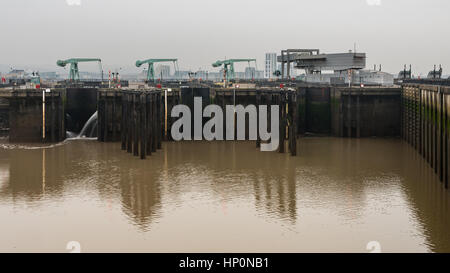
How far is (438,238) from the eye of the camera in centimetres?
2597

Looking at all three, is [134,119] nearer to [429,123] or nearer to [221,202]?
[221,202]

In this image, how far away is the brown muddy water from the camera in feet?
84.9

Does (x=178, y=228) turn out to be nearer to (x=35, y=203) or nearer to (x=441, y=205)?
(x=35, y=203)

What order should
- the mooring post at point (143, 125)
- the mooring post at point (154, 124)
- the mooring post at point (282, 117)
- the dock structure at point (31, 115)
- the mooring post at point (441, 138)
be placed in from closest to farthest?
the mooring post at point (441, 138), the mooring post at point (143, 125), the mooring post at point (282, 117), the mooring post at point (154, 124), the dock structure at point (31, 115)

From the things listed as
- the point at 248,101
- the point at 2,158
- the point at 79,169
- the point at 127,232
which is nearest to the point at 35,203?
the point at 127,232

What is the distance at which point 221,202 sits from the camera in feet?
108

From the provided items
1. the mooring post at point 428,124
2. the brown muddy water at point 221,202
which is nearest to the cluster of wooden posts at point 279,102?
the brown muddy water at point 221,202

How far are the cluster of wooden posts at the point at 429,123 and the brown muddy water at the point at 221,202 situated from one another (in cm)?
125

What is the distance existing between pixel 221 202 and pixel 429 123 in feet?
60.3

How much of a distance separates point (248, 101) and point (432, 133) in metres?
24.2

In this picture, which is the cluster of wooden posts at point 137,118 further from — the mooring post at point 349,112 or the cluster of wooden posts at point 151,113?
the mooring post at point 349,112

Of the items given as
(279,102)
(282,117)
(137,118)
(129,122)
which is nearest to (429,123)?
(282,117)

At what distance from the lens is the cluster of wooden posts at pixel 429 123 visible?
35.5 meters
